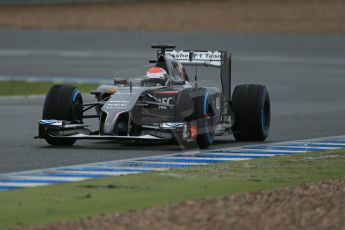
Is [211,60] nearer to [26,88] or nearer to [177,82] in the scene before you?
[177,82]

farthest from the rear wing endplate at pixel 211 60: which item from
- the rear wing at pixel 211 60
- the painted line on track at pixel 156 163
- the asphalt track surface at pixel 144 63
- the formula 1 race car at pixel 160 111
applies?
the painted line on track at pixel 156 163

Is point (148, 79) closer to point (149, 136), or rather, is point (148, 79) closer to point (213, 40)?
point (149, 136)

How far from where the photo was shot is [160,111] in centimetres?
1534

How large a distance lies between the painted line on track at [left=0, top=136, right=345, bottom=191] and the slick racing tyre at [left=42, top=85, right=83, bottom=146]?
1.82 meters

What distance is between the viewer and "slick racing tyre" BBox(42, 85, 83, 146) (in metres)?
15.5

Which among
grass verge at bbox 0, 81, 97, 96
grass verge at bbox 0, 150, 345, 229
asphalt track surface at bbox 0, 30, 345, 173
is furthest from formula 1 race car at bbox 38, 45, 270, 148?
grass verge at bbox 0, 81, 97, 96

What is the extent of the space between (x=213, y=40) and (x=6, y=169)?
3247cm

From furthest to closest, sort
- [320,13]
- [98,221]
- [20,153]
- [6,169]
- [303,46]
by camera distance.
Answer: [320,13], [303,46], [20,153], [6,169], [98,221]

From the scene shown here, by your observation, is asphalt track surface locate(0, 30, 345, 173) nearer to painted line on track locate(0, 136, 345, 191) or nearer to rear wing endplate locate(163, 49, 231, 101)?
painted line on track locate(0, 136, 345, 191)

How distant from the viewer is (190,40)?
4497cm

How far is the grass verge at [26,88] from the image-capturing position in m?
27.9

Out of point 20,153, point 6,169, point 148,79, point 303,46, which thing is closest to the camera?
point 6,169

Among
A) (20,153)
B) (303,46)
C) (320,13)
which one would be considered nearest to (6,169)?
(20,153)

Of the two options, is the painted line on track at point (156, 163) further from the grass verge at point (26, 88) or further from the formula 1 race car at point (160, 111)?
the grass verge at point (26, 88)
